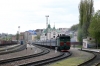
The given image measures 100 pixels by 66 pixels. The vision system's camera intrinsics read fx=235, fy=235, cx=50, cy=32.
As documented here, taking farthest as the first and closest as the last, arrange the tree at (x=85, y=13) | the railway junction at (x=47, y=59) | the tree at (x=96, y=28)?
the tree at (x=85, y=13)
the tree at (x=96, y=28)
the railway junction at (x=47, y=59)

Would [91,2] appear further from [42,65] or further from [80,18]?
[42,65]

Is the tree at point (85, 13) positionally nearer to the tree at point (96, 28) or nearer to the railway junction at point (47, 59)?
the tree at point (96, 28)

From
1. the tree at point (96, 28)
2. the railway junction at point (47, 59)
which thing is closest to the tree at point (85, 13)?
the tree at point (96, 28)

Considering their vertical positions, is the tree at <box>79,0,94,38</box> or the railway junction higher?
the tree at <box>79,0,94,38</box>

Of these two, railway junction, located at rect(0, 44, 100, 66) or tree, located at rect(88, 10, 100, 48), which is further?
tree, located at rect(88, 10, 100, 48)

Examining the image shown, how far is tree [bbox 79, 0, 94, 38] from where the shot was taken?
255 feet

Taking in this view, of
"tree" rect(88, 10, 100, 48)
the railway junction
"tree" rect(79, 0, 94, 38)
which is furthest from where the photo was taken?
"tree" rect(79, 0, 94, 38)

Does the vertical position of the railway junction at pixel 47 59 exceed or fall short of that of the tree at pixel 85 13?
it falls short

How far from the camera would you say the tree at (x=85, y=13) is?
77.7m

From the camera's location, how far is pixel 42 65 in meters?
20.9

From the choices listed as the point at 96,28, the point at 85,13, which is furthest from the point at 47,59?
the point at 85,13

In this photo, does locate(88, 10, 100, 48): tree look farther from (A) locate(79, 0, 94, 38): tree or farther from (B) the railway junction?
(B) the railway junction

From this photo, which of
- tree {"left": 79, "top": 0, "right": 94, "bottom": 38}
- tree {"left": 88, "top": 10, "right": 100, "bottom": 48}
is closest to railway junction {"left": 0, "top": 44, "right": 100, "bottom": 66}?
tree {"left": 88, "top": 10, "right": 100, "bottom": 48}

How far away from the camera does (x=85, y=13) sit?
257ft
